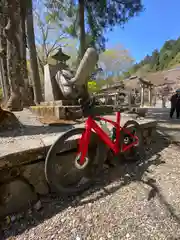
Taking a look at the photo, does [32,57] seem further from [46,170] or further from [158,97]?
[158,97]

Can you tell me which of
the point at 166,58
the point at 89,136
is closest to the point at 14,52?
the point at 89,136

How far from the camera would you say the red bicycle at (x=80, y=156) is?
71.0 inches

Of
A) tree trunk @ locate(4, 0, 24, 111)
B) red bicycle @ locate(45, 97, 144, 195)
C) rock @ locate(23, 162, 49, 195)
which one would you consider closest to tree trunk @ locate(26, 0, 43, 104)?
tree trunk @ locate(4, 0, 24, 111)

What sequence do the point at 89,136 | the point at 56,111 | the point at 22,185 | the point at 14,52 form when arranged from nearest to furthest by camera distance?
the point at 22,185
the point at 89,136
the point at 56,111
the point at 14,52

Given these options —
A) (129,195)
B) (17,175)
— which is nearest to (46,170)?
(17,175)

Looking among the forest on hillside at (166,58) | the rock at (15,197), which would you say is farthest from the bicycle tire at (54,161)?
the forest on hillside at (166,58)

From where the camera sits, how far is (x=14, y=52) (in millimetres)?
4891

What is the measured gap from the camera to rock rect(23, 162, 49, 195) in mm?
1748

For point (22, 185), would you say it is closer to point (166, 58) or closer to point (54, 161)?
point (54, 161)

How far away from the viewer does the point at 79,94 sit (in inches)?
164

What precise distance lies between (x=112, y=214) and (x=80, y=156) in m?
0.80

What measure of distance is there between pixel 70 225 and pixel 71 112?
2.48m

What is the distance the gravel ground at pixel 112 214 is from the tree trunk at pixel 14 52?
4122 mm

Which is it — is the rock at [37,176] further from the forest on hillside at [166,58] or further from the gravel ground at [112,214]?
the forest on hillside at [166,58]
